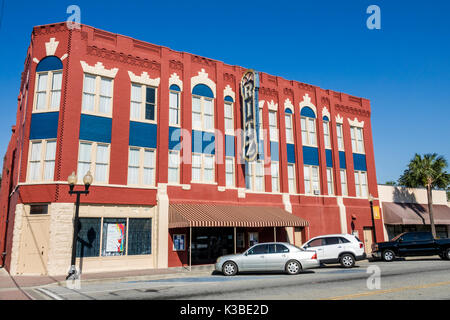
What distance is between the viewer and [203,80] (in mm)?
24109

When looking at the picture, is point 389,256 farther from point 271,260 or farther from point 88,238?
point 88,238

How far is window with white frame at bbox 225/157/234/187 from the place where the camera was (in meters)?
23.7

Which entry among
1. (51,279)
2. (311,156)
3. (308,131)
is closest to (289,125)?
(308,131)

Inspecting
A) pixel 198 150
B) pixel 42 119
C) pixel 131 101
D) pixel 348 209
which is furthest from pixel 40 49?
Answer: pixel 348 209

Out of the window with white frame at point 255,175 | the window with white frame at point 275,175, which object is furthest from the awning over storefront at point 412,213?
the window with white frame at point 255,175

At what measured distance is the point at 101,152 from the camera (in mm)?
20000

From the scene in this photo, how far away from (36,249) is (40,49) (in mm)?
Answer: 10962

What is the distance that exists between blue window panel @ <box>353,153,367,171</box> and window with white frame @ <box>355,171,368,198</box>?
1.40 ft

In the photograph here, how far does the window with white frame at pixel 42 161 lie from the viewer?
18.9 meters

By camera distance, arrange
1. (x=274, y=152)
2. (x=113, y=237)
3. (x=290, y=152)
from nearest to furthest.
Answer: (x=113, y=237) → (x=274, y=152) → (x=290, y=152)

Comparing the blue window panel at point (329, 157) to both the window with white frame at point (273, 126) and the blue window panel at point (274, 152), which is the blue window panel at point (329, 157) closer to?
the blue window panel at point (274, 152)

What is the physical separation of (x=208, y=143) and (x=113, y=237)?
8230 mm

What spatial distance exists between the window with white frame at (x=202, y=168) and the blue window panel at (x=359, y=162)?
13.9 meters
